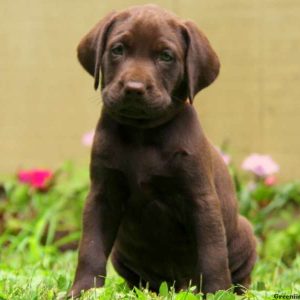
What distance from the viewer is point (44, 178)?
8.56 meters

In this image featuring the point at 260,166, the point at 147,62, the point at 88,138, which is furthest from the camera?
the point at 88,138

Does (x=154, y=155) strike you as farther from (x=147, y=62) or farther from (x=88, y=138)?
(x=88, y=138)

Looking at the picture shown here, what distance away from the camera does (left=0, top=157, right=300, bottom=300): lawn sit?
22.4ft

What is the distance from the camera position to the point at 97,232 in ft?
15.0

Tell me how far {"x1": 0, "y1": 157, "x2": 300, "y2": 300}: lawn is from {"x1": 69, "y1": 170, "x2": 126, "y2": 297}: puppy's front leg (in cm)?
142

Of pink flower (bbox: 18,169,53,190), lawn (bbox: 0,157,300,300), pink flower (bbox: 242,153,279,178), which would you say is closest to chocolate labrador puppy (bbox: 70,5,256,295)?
lawn (bbox: 0,157,300,300)

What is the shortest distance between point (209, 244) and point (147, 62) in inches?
36.3

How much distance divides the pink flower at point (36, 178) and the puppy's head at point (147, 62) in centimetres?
402

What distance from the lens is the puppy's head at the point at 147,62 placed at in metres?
4.23

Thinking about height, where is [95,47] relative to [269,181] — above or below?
above

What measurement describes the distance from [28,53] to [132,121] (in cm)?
502

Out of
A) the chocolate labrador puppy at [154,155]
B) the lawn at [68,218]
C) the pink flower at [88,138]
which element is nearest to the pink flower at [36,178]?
the lawn at [68,218]

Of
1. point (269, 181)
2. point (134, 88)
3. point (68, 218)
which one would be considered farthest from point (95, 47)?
point (269, 181)

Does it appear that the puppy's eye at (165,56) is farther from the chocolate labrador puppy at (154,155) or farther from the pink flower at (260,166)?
the pink flower at (260,166)
